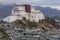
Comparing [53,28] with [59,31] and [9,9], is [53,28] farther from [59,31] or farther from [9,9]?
[9,9]

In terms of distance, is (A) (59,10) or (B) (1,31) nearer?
(B) (1,31)

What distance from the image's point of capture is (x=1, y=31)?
479 cm

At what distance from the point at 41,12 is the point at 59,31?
55 centimetres

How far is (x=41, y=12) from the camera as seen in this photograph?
512cm

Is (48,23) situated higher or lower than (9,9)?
lower

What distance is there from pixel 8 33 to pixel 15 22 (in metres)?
0.30

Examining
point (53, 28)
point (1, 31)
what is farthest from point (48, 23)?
point (1, 31)

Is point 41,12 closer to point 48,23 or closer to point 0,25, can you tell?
point 48,23

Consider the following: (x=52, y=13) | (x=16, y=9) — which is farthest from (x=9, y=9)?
(x=52, y=13)

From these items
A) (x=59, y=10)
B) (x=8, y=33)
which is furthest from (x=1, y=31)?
(x=59, y=10)

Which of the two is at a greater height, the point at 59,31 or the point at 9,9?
the point at 9,9

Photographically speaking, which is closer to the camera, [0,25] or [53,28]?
[0,25]

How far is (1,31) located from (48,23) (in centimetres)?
104

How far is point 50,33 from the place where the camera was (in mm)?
5023
